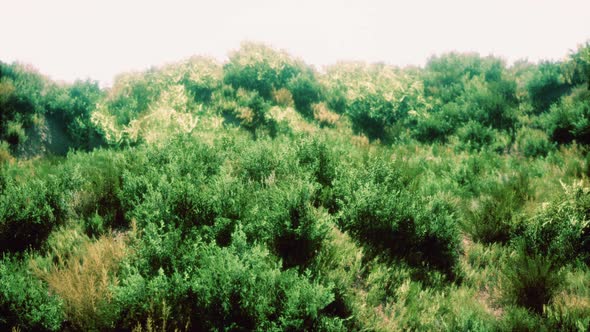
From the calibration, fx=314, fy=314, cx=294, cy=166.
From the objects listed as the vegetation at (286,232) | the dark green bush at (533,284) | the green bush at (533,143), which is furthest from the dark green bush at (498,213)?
the green bush at (533,143)

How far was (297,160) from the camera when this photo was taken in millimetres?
5668

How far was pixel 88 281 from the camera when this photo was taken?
132 inches

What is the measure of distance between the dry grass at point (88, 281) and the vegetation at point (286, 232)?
0.8 inches

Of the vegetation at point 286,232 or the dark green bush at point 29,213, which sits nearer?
the vegetation at point 286,232

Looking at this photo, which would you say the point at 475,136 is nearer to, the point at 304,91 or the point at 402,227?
the point at 304,91

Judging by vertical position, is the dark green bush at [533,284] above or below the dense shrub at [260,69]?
below

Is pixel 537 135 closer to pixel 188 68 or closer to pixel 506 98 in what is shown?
pixel 506 98

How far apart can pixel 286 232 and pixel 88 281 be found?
2230mm

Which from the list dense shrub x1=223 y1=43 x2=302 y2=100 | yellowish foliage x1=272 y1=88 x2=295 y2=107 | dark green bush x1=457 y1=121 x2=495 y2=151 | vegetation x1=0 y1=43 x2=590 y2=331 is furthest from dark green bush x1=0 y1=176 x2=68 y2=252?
dark green bush x1=457 y1=121 x2=495 y2=151

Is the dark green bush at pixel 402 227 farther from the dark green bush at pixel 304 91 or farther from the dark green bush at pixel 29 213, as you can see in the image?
the dark green bush at pixel 304 91

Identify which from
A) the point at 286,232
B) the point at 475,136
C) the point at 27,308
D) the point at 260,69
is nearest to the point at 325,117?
the point at 260,69

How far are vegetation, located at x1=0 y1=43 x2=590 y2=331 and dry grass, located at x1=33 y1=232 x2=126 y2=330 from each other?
0.07ft

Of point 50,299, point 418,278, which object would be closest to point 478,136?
point 418,278

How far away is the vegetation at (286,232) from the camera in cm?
308
